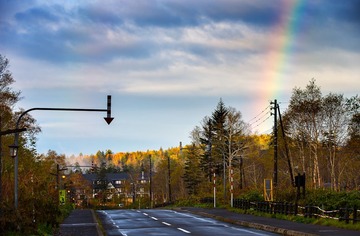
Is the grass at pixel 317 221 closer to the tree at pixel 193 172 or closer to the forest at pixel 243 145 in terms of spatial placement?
the forest at pixel 243 145

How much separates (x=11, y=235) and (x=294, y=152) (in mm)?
74882

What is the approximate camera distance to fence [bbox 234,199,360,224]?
86.1ft

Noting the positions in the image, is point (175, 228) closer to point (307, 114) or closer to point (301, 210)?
point (301, 210)

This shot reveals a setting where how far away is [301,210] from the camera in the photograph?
3472cm

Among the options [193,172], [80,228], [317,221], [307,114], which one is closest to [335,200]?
[317,221]

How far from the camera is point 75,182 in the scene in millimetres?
149500

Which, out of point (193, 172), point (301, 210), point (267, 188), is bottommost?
point (301, 210)

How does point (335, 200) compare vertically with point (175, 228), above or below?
above

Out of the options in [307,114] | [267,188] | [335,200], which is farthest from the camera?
[307,114]

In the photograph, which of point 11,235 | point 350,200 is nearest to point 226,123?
point 350,200

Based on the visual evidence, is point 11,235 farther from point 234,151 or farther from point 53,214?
point 234,151

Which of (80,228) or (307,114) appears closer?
(80,228)

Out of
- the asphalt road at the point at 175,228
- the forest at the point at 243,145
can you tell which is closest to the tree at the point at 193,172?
the forest at the point at 243,145

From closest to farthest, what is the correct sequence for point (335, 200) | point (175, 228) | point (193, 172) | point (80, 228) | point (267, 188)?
1. point (80, 228)
2. point (175, 228)
3. point (335, 200)
4. point (267, 188)
5. point (193, 172)
